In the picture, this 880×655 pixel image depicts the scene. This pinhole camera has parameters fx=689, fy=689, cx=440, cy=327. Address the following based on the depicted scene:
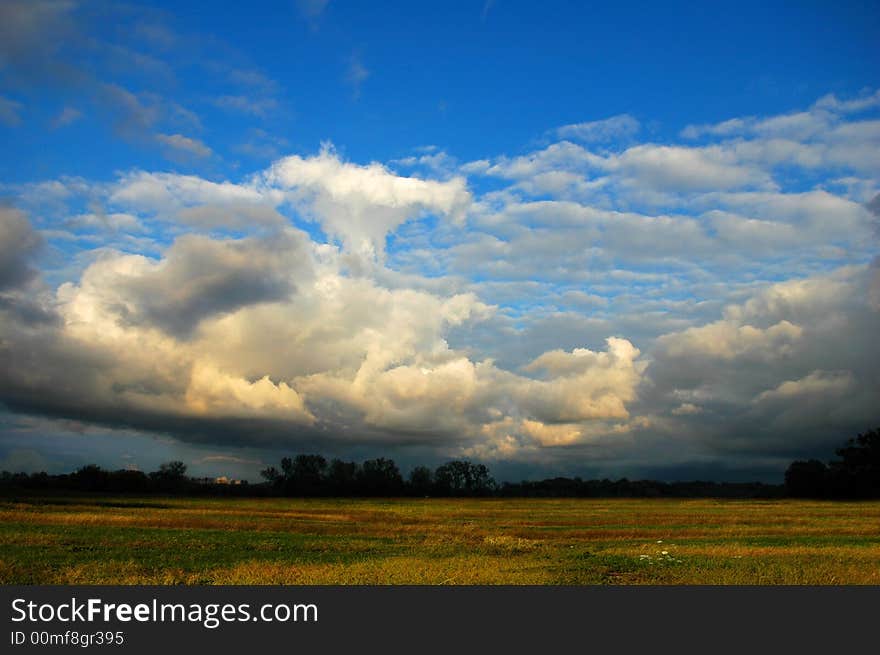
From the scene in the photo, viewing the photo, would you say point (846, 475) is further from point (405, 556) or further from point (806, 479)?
point (405, 556)

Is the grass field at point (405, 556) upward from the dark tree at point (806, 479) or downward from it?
upward

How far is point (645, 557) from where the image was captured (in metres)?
35.9

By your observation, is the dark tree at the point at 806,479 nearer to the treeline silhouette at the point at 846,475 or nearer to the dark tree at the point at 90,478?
the treeline silhouette at the point at 846,475

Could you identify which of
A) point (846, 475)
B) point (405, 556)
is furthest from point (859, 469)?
point (405, 556)

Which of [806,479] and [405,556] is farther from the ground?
[405,556]

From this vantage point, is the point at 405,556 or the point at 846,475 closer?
the point at 405,556

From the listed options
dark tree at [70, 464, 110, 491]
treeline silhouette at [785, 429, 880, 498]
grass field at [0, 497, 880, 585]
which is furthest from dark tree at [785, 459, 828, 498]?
dark tree at [70, 464, 110, 491]

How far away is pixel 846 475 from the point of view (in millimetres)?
166750

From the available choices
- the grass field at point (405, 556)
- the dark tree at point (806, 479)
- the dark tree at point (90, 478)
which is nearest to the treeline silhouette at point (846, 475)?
the dark tree at point (806, 479)

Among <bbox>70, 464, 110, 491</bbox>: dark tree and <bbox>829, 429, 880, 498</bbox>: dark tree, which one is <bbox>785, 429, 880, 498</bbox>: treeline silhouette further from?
<bbox>70, 464, 110, 491</bbox>: dark tree

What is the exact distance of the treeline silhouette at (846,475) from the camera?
16400cm
